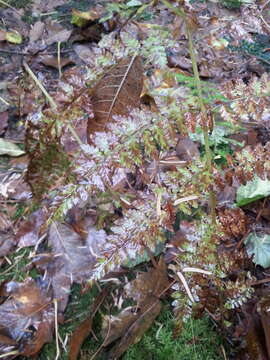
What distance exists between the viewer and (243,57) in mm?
2281

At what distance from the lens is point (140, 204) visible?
0.96 meters

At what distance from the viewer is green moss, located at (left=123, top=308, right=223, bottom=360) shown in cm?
125

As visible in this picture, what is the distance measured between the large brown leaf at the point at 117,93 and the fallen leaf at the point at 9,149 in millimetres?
924

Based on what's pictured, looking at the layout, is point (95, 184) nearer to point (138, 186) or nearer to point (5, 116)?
point (138, 186)

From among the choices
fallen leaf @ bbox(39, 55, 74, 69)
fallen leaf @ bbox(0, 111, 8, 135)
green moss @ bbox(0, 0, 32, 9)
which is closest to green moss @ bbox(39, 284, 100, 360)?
fallen leaf @ bbox(0, 111, 8, 135)

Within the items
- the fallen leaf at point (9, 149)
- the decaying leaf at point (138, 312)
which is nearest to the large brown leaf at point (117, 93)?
the decaying leaf at point (138, 312)

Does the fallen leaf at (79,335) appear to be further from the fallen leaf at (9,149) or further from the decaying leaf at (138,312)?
the fallen leaf at (9,149)

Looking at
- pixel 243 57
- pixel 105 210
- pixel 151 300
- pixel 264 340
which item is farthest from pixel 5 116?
pixel 264 340

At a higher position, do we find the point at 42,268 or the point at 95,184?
the point at 95,184

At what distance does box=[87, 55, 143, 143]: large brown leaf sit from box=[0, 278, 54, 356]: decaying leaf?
0.72m

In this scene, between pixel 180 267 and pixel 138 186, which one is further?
pixel 138 186

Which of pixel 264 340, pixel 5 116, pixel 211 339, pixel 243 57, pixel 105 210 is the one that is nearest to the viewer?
pixel 264 340

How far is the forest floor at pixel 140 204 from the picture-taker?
0.88 m

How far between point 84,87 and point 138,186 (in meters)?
0.83
